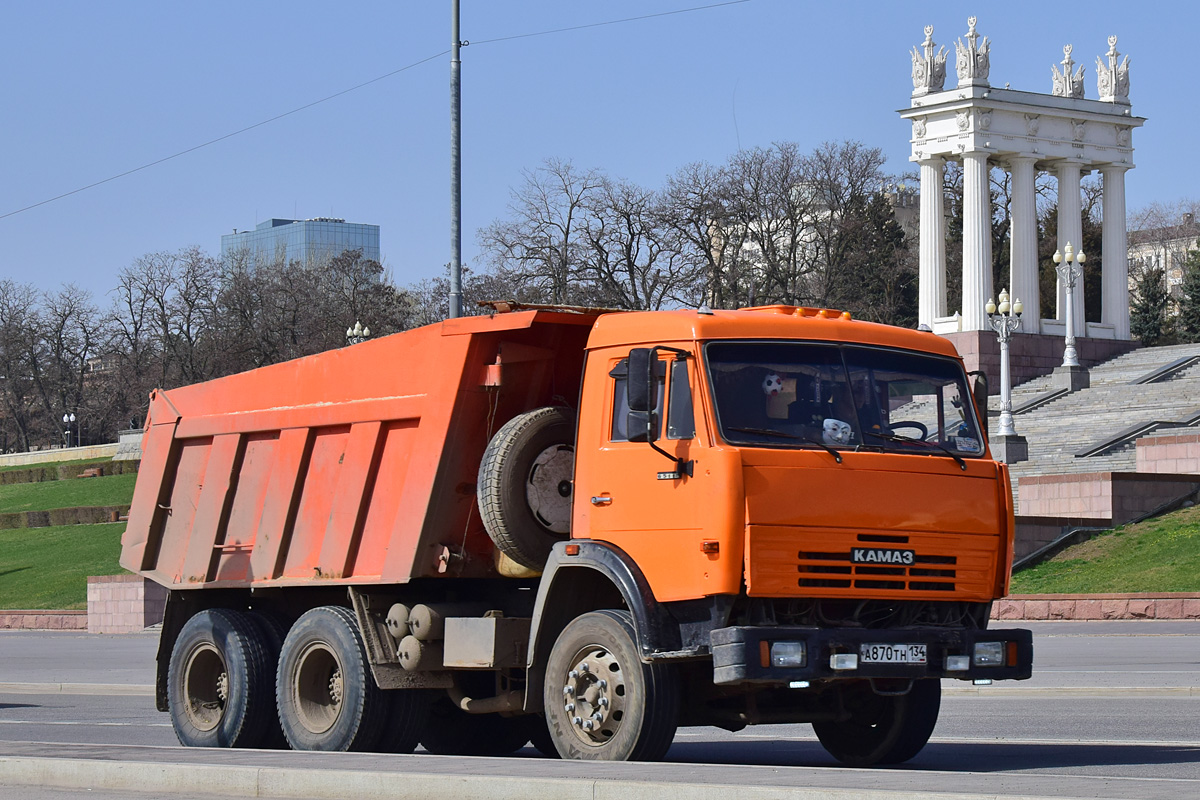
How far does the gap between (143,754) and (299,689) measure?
77.0 inches

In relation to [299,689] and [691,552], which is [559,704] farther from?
[299,689]

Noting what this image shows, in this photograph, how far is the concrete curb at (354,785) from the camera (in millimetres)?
8062

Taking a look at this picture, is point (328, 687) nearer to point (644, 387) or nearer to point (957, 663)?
point (644, 387)

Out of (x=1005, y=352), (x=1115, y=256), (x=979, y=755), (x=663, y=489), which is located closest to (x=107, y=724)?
(x=663, y=489)

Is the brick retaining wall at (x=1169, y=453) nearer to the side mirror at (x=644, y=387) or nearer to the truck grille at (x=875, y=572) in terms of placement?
the truck grille at (x=875, y=572)

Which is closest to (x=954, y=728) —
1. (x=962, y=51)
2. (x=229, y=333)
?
(x=962, y=51)

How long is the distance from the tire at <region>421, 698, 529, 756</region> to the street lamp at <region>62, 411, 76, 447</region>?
286 ft

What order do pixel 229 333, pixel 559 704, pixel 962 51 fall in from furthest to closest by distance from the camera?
pixel 229 333 < pixel 962 51 < pixel 559 704

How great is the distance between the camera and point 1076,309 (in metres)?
69.8

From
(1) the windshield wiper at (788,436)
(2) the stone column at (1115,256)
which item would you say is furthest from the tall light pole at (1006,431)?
(1) the windshield wiper at (788,436)

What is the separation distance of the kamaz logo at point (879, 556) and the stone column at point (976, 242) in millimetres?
57593

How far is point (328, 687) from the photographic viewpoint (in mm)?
12773

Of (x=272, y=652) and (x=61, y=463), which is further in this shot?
(x=61, y=463)

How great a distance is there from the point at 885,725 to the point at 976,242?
58.9m
